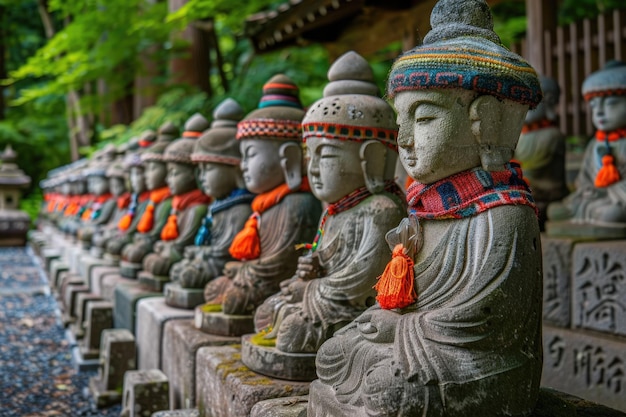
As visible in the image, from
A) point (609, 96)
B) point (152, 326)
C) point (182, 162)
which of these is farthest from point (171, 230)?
point (609, 96)

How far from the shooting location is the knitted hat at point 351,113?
2895 millimetres

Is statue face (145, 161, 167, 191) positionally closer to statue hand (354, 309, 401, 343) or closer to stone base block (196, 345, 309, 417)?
stone base block (196, 345, 309, 417)

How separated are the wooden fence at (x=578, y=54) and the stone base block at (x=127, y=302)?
4562 mm

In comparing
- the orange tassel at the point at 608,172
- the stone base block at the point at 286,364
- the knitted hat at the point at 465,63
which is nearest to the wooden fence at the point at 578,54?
the orange tassel at the point at 608,172

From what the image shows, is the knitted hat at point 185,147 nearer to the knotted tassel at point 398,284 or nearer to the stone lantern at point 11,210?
the knotted tassel at point 398,284

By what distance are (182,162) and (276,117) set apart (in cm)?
175

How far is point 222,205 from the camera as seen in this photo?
4359 millimetres

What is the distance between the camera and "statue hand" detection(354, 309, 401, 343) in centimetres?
208

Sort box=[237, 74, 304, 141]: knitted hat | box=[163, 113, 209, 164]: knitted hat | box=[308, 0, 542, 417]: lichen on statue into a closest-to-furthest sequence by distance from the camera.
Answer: box=[308, 0, 542, 417]: lichen on statue, box=[237, 74, 304, 141]: knitted hat, box=[163, 113, 209, 164]: knitted hat

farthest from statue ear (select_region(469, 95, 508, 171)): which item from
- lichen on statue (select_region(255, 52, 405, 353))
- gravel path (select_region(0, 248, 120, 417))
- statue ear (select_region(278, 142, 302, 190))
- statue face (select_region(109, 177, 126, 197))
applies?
statue face (select_region(109, 177, 126, 197))

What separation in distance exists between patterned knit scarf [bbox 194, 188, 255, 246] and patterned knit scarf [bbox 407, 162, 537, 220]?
2.31m

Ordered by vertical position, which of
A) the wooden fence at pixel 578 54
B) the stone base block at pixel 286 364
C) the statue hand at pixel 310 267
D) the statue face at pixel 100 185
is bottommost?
the stone base block at pixel 286 364

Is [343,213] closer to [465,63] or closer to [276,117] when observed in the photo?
[276,117]

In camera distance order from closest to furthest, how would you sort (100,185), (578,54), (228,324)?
(228,324)
(578,54)
(100,185)
